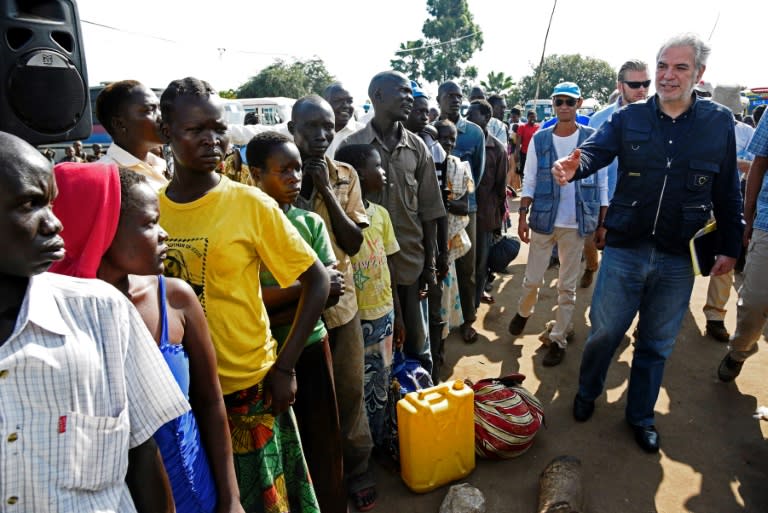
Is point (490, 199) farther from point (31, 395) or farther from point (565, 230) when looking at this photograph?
point (31, 395)

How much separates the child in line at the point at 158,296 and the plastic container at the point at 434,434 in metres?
1.24

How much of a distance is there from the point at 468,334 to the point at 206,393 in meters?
3.17

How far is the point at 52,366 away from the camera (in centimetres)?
83

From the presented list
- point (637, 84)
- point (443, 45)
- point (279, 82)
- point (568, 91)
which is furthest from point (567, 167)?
point (443, 45)

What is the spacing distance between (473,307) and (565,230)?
97 centimetres

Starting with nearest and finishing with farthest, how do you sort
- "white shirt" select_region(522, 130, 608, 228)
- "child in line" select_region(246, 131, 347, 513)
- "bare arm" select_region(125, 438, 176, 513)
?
"bare arm" select_region(125, 438, 176, 513) < "child in line" select_region(246, 131, 347, 513) < "white shirt" select_region(522, 130, 608, 228)

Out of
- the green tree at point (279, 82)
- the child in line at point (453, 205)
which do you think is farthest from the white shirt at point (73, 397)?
the green tree at point (279, 82)

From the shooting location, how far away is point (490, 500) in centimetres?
248

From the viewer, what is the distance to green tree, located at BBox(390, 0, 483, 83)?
158ft

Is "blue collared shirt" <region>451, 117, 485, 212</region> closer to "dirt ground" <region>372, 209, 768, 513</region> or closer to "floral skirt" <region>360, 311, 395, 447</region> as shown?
"dirt ground" <region>372, 209, 768, 513</region>

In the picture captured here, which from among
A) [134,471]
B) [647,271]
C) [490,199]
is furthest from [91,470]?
[490,199]

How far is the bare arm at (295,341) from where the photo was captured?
1576 mm

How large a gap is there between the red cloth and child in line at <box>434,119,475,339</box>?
108 inches

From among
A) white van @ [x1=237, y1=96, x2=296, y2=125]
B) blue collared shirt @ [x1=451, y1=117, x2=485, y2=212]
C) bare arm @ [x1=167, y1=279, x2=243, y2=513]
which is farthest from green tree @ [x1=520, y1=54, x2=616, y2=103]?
bare arm @ [x1=167, y1=279, x2=243, y2=513]
